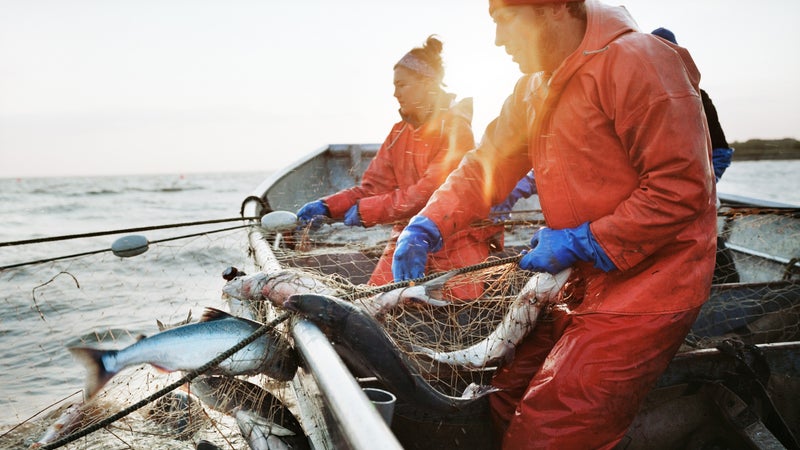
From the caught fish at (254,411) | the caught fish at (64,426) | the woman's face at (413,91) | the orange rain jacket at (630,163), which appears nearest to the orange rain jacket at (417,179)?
the woman's face at (413,91)

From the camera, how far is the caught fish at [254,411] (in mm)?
2434

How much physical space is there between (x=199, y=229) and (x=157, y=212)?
821 centimetres

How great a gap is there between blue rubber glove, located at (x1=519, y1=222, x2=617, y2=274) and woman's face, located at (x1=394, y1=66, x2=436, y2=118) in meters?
2.61

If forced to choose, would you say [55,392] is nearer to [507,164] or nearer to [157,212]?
[507,164]

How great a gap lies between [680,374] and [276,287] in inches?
94.2

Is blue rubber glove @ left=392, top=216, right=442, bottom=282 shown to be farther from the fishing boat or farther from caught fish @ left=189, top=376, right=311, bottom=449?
caught fish @ left=189, top=376, right=311, bottom=449

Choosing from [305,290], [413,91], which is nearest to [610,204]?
[305,290]

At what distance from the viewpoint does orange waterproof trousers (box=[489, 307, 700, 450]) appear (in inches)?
81.7

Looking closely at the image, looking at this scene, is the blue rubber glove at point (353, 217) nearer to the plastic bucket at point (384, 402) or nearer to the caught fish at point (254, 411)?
the caught fish at point (254, 411)

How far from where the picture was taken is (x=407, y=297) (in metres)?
3.05

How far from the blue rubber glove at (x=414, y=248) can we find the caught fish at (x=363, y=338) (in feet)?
2.80

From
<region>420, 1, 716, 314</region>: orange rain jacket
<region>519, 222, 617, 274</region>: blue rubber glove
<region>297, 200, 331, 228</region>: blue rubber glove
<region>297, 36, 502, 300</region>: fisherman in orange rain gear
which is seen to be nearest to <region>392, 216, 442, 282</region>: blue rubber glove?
<region>519, 222, 617, 274</region>: blue rubber glove

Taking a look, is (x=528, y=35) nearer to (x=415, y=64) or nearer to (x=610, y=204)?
(x=610, y=204)

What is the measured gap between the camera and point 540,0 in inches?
85.1
